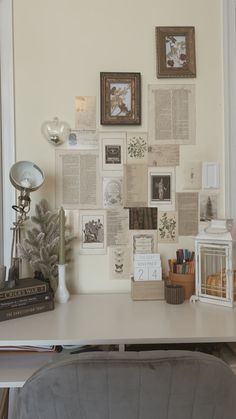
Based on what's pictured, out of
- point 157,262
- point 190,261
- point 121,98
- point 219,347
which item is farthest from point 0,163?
point 219,347

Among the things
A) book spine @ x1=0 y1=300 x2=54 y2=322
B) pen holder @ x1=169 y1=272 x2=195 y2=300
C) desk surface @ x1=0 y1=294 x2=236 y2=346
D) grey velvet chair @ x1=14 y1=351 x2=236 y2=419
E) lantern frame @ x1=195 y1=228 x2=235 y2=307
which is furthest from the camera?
pen holder @ x1=169 y1=272 x2=195 y2=300

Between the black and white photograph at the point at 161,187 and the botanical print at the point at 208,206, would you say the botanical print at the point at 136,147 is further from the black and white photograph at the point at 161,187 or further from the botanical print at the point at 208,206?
the botanical print at the point at 208,206

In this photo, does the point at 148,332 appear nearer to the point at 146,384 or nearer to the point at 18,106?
the point at 146,384

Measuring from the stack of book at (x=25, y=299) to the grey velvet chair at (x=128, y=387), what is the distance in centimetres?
56

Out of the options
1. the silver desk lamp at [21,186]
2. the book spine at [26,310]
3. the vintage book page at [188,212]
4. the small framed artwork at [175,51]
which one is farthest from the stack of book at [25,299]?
the small framed artwork at [175,51]

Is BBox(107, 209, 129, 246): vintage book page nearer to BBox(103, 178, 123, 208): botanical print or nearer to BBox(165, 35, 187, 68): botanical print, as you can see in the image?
BBox(103, 178, 123, 208): botanical print

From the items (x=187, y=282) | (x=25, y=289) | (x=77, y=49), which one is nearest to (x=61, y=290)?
(x=25, y=289)

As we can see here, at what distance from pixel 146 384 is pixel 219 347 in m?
0.72

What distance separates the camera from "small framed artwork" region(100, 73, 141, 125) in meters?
1.46

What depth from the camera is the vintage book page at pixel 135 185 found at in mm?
1490

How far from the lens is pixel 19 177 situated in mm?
1350

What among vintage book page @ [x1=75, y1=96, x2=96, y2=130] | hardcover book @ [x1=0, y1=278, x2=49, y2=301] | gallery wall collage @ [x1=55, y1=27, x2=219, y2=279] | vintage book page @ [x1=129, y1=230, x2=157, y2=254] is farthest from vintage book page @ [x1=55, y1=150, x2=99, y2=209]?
hardcover book @ [x1=0, y1=278, x2=49, y2=301]

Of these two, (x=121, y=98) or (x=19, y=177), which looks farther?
(x=121, y=98)

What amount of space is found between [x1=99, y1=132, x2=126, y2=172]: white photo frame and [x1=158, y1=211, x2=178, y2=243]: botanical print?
32 centimetres
